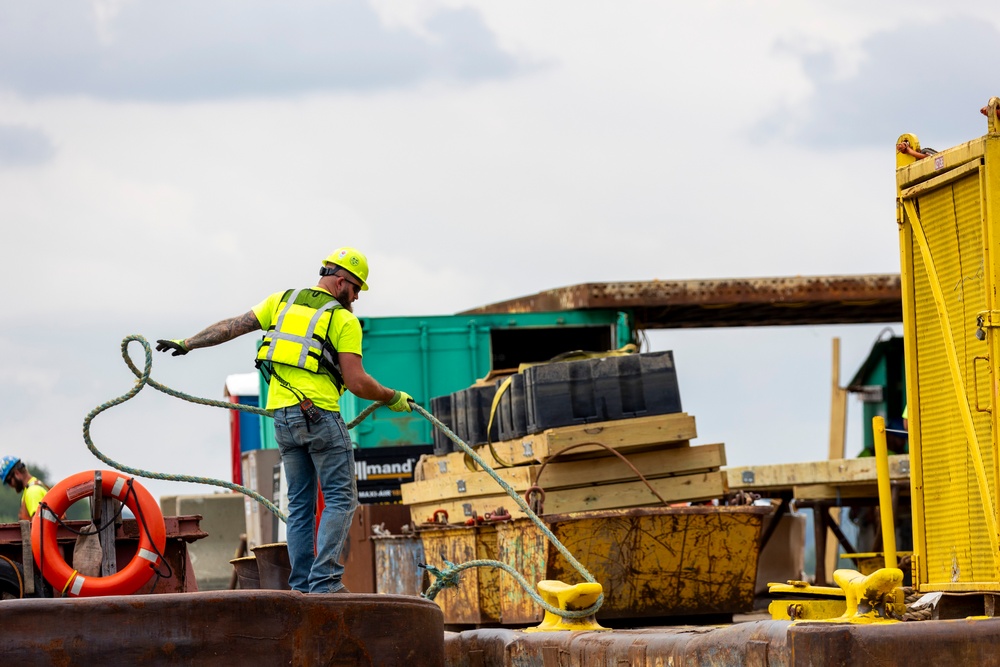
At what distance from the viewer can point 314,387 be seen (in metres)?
8.10

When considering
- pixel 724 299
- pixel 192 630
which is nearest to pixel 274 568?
pixel 192 630

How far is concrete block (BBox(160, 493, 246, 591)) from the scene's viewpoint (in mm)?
21516

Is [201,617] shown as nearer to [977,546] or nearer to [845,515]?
[977,546]

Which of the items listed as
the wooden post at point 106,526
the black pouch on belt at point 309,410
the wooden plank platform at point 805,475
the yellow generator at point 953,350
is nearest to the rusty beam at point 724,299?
the wooden plank platform at point 805,475

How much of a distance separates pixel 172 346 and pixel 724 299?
12.6 meters

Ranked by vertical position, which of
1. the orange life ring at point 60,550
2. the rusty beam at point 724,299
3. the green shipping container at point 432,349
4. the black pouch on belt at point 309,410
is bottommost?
the orange life ring at point 60,550

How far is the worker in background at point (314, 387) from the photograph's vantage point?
8031 millimetres

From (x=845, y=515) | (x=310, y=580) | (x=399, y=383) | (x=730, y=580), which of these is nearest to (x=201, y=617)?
(x=310, y=580)

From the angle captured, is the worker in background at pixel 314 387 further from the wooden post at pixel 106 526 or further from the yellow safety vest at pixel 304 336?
the wooden post at pixel 106 526

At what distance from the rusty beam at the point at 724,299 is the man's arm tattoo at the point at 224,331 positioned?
10.9 m

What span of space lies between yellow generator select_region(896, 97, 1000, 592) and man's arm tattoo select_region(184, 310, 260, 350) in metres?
3.46

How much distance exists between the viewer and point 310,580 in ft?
25.5

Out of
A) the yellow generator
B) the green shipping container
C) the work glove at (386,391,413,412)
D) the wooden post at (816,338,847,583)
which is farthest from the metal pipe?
the wooden post at (816,338,847,583)

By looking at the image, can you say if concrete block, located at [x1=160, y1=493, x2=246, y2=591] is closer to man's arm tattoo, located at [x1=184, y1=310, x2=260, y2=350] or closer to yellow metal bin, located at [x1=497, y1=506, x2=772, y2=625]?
yellow metal bin, located at [x1=497, y1=506, x2=772, y2=625]
